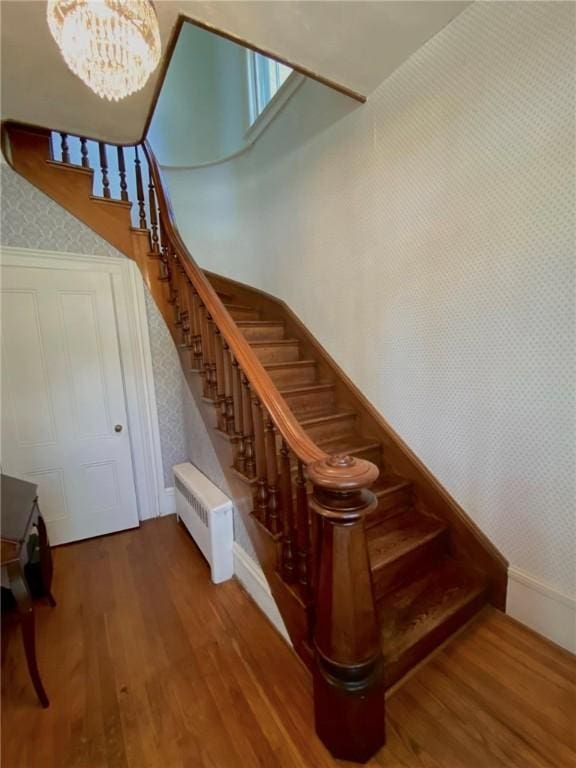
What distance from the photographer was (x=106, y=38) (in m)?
1.00

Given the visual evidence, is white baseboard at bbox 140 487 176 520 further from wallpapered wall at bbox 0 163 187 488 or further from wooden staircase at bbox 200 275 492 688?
wooden staircase at bbox 200 275 492 688

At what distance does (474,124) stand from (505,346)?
1.00m

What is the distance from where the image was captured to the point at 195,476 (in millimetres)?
2426

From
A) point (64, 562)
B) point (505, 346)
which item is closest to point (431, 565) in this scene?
point (505, 346)

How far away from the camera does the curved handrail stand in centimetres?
122

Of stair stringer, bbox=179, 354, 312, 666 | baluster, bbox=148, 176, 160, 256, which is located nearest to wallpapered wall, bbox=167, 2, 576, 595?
stair stringer, bbox=179, 354, 312, 666

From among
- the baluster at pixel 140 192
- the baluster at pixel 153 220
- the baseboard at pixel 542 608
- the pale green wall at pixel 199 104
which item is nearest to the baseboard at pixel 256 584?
the baseboard at pixel 542 608

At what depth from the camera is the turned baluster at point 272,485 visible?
1480 mm

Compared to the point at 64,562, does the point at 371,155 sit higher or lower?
higher

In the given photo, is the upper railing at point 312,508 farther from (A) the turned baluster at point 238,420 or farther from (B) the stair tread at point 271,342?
(B) the stair tread at point 271,342

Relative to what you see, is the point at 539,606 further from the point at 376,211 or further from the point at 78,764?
the point at 376,211

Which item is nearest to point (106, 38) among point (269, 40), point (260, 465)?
point (269, 40)

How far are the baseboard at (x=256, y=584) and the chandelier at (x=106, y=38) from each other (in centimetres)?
207

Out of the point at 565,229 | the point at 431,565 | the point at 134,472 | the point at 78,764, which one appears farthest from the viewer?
the point at 134,472
